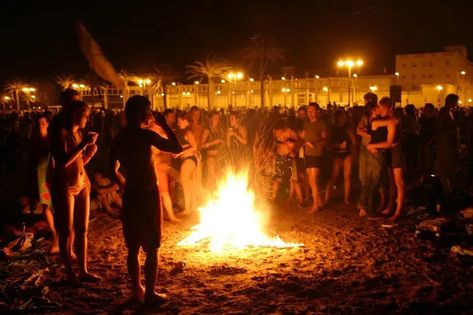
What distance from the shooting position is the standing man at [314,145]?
8273mm

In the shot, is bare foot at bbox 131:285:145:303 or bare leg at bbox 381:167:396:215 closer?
bare foot at bbox 131:285:145:303

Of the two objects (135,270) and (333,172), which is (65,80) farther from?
(135,270)

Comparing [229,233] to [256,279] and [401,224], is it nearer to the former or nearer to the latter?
[256,279]

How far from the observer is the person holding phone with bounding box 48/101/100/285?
486 centimetres

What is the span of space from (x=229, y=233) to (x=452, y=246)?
2903 mm

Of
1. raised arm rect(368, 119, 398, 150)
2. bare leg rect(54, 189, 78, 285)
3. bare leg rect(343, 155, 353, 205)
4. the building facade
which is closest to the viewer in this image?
bare leg rect(54, 189, 78, 285)

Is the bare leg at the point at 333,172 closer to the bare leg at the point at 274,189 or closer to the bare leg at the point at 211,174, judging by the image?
the bare leg at the point at 274,189

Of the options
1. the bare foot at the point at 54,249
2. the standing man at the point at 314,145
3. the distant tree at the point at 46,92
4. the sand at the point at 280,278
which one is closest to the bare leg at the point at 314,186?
the standing man at the point at 314,145

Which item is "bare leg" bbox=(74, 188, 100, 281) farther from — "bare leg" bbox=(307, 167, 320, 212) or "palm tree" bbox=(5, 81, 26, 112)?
"palm tree" bbox=(5, 81, 26, 112)

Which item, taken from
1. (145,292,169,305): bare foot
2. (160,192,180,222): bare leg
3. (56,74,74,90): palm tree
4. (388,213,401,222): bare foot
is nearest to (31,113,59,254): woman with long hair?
(160,192,180,222): bare leg

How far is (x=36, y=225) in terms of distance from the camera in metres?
7.32

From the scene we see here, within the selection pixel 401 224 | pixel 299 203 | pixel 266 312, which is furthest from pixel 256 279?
pixel 299 203

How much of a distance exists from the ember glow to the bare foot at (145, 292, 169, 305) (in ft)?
5.89

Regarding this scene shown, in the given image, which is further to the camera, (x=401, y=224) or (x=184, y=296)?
(x=401, y=224)
